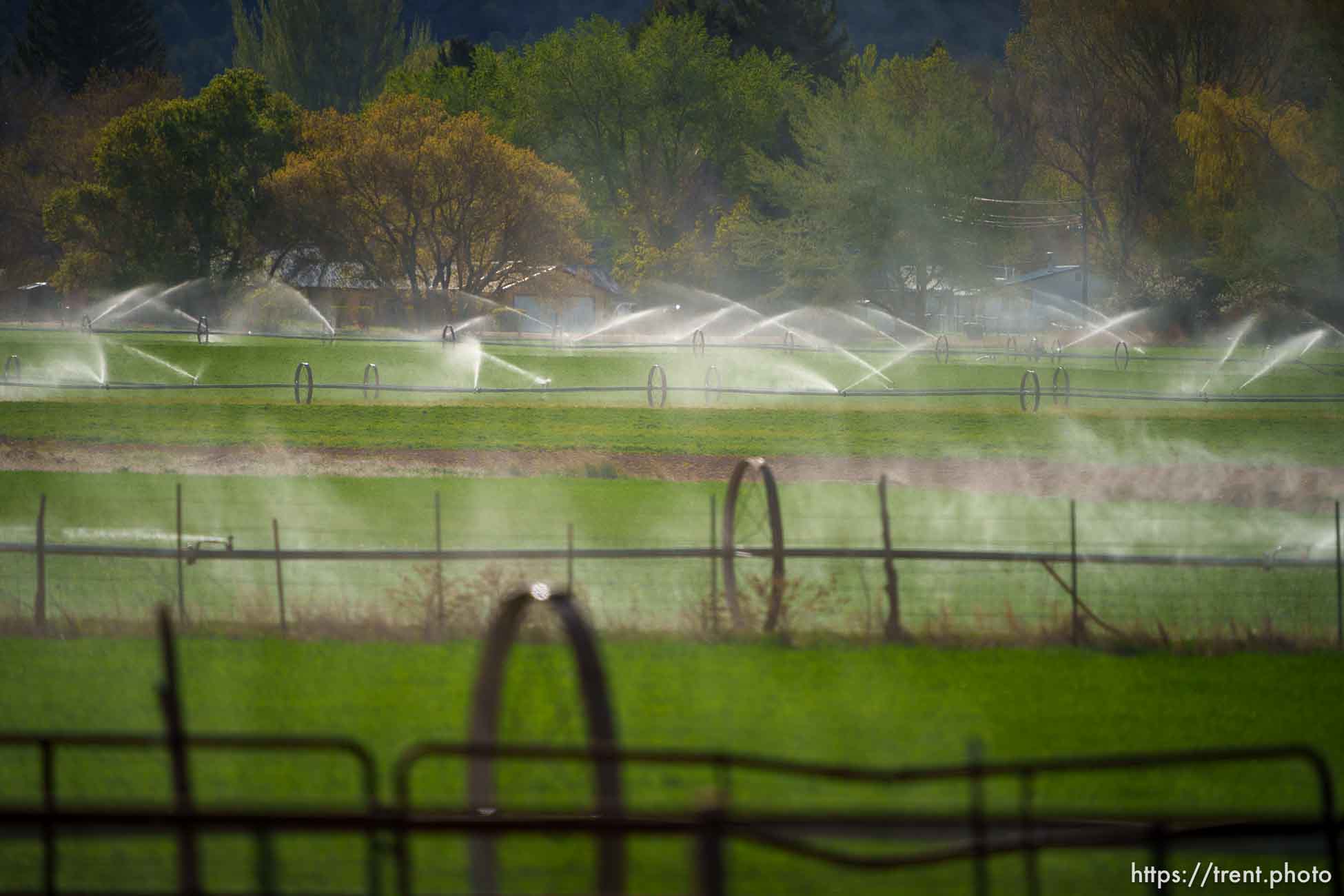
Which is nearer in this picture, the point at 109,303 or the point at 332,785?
the point at 332,785

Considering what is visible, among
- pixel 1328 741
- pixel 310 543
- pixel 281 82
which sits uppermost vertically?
pixel 281 82

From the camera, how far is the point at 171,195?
93188 mm

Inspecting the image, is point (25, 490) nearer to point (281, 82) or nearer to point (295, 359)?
point (295, 359)

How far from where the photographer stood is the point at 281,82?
14800 centimetres

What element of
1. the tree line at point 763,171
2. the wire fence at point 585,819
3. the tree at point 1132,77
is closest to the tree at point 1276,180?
the tree line at point 763,171

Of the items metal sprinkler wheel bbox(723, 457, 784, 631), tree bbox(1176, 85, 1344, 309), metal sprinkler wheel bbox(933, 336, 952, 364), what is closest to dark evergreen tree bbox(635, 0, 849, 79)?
metal sprinkler wheel bbox(933, 336, 952, 364)

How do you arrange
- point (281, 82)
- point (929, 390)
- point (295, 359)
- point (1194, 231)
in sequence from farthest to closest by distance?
point (281, 82) < point (1194, 231) < point (295, 359) < point (929, 390)

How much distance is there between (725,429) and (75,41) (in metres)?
122

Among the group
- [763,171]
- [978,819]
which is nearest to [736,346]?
[763,171]

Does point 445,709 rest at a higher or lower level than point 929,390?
lower

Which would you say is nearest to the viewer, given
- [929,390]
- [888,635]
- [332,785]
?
[332,785]

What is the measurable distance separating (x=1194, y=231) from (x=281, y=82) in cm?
9069

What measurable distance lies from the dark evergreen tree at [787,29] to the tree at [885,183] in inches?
1204

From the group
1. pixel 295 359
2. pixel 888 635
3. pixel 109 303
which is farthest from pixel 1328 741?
pixel 109 303
